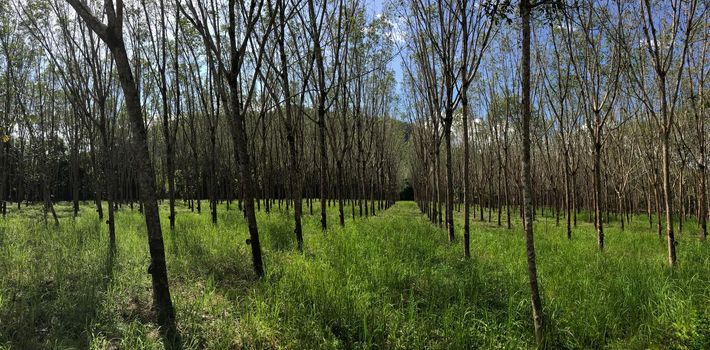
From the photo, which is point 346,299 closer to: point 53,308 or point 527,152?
point 527,152

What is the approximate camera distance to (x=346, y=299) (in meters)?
3.61

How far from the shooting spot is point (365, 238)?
265 inches

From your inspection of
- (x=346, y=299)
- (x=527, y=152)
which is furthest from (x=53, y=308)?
(x=527, y=152)

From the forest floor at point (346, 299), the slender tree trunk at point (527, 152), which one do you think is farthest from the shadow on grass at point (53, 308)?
the slender tree trunk at point (527, 152)

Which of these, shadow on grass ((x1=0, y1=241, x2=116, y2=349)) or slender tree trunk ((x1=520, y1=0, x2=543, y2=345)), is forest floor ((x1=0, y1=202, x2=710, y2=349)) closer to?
shadow on grass ((x1=0, y1=241, x2=116, y2=349))

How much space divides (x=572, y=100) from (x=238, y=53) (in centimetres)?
956

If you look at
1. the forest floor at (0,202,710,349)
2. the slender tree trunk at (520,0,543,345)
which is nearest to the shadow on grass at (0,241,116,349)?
the forest floor at (0,202,710,349)

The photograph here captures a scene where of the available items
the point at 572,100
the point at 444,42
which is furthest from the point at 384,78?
the point at 444,42

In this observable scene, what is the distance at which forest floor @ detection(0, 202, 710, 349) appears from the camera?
10.4 ft

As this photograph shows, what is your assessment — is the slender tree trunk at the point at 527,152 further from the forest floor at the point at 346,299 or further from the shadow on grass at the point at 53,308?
the shadow on grass at the point at 53,308

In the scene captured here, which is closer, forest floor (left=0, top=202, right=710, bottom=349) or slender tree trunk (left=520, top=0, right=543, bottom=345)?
slender tree trunk (left=520, top=0, right=543, bottom=345)

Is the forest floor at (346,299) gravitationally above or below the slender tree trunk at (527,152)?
below

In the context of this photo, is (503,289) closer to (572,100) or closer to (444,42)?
(444,42)

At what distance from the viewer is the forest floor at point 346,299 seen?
3170mm
